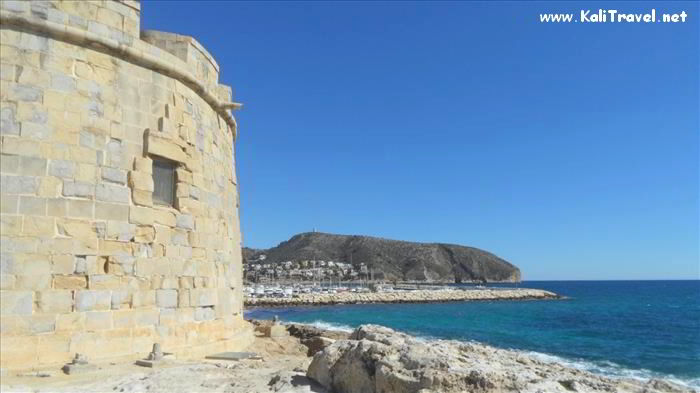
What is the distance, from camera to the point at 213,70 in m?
9.85

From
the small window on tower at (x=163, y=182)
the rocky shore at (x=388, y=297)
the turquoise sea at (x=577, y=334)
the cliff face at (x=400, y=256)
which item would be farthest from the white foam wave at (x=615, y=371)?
the cliff face at (x=400, y=256)

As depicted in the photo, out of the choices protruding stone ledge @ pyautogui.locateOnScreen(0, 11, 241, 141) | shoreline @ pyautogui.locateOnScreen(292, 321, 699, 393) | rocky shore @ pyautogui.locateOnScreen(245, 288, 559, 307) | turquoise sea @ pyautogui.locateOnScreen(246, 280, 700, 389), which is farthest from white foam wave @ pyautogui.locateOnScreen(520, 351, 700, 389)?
rocky shore @ pyautogui.locateOnScreen(245, 288, 559, 307)

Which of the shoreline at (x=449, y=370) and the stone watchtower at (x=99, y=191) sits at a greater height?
the stone watchtower at (x=99, y=191)

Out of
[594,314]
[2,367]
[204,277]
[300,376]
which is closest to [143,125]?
[204,277]

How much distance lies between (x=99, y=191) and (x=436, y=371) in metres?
4.73

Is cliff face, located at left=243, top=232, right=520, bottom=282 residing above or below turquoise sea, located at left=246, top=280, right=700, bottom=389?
above

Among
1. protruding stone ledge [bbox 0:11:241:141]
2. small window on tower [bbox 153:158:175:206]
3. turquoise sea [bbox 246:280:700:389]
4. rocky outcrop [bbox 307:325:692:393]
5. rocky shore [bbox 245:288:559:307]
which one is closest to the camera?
rocky outcrop [bbox 307:325:692:393]

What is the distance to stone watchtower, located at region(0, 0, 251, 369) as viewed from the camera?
6473 mm

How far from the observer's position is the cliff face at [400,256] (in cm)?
11662

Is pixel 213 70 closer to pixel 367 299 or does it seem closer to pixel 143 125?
pixel 143 125

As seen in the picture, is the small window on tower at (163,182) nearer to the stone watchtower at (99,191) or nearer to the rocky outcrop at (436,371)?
the stone watchtower at (99,191)

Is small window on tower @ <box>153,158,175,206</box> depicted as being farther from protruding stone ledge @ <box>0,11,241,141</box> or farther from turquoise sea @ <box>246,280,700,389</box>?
turquoise sea @ <box>246,280,700,389</box>

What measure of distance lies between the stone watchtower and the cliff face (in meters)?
105

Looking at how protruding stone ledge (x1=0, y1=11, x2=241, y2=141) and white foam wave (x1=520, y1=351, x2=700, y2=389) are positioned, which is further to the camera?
white foam wave (x1=520, y1=351, x2=700, y2=389)
